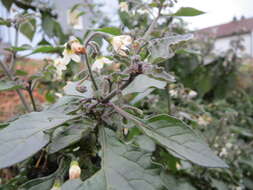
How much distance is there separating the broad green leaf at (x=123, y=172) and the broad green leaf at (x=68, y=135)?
0.04 meters

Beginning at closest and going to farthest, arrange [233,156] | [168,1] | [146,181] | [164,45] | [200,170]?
[146,181] → [164,45] → [168,1] → [200,170] → [233,156]

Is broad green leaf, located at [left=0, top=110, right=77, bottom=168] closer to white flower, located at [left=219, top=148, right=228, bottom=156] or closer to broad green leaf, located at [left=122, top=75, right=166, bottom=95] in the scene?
broad green leaf, located at [left=122, top=75, right=166, bottom=95]

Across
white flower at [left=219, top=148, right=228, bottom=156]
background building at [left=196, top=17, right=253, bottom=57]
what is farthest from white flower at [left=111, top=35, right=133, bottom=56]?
background building at [left=196, top=17, right=253, bottom=57]

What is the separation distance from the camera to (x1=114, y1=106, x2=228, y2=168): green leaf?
37cm

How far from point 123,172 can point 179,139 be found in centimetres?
10

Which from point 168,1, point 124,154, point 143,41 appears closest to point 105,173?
A: point 124,154

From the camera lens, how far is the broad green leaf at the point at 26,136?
1.16ft

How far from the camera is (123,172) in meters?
0.39

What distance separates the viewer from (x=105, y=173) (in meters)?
0.40

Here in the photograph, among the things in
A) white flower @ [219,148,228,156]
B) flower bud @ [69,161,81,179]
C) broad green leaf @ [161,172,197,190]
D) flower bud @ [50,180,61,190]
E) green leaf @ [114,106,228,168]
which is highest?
green leaf @ [114,106,228,168]

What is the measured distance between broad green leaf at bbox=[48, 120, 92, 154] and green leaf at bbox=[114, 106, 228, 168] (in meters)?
0.07

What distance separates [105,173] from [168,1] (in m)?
0.57

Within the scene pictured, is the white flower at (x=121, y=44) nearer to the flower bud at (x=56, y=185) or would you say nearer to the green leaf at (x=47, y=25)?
the flower bud at (x=56, y=185)

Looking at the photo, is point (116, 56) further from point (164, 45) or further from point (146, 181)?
point (146, 181)
